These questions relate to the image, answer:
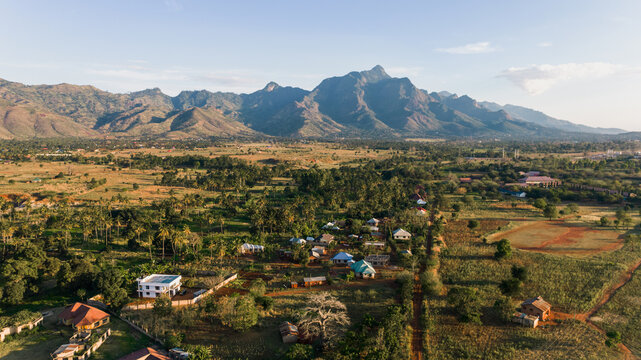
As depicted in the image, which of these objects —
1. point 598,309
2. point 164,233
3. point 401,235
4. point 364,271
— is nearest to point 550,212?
point 401,235

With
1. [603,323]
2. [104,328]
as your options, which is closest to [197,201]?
[104,328]

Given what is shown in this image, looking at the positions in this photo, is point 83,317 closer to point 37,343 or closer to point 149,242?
point 37,343

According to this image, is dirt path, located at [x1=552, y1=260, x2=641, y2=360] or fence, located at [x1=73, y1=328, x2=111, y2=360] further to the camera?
dirt path, located at [x1=552, y1=260, x2=641, y2=360]

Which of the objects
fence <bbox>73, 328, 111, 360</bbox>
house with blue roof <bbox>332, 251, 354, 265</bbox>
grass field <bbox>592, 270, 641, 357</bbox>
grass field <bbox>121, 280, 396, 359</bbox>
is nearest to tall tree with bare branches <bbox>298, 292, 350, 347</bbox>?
grass field <bbox>121, 280, 396, 359</bbox>

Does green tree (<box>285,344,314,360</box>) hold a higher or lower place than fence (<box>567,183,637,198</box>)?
lower

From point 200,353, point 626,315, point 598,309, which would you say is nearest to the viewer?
point 200,353

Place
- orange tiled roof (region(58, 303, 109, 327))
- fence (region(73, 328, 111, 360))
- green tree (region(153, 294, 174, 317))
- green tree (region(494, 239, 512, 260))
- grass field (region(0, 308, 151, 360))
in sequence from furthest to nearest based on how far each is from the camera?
green tree (region(494, 239, 512, 260)), green tree (region(153, 294, 174, 317)), orange tiled roof (region(58, 303, 109, 327)), grass field (region(0, 308, 151, 360)), fence (region(73, 328, 111, 360))

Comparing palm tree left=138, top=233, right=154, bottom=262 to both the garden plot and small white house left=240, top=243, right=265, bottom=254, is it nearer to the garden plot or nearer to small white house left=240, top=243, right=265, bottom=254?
small white house left=240, top=243, right=265, bottom=254
